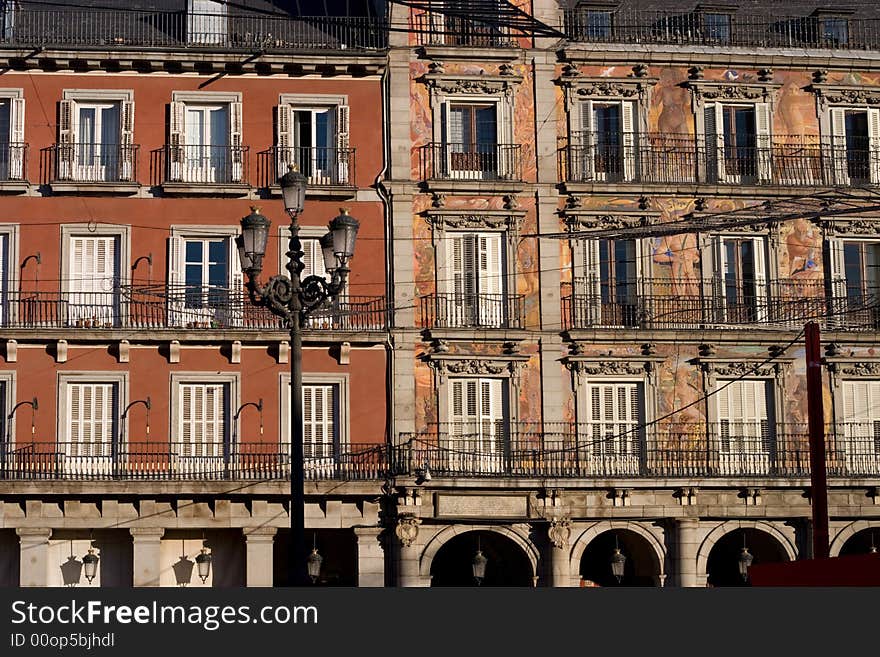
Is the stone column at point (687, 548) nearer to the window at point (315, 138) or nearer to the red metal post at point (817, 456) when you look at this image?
the red metal post at point (817, 456)

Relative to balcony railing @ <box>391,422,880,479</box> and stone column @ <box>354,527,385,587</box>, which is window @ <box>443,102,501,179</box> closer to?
balcony railing @ <box>391,422,880,479</box>

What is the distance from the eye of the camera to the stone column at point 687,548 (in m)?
36.9

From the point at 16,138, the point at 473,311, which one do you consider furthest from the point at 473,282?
the point at 16,138

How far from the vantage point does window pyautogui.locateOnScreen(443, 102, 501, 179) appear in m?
38.1

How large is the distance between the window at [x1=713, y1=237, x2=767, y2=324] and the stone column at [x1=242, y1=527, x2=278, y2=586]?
422 inches

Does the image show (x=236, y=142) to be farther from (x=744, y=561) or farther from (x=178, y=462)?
(x=744, y=561)

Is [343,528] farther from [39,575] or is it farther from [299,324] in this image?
[299,324]

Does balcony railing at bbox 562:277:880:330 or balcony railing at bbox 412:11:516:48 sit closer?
balcony railing at bbox 562:277:880:330

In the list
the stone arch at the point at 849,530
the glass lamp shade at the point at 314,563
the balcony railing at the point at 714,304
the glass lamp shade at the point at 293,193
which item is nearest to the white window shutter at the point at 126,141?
the glass lamp shade at the point at 314,563

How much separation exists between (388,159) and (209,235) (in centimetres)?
411

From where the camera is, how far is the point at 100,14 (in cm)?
3850

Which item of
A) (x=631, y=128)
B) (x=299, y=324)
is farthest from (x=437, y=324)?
(x=299, y=324)

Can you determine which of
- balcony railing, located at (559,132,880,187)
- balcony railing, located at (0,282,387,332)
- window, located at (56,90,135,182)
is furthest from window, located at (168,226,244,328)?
balcony railing, located at (559,132,880,187)

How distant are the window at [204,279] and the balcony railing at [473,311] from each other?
397cm
